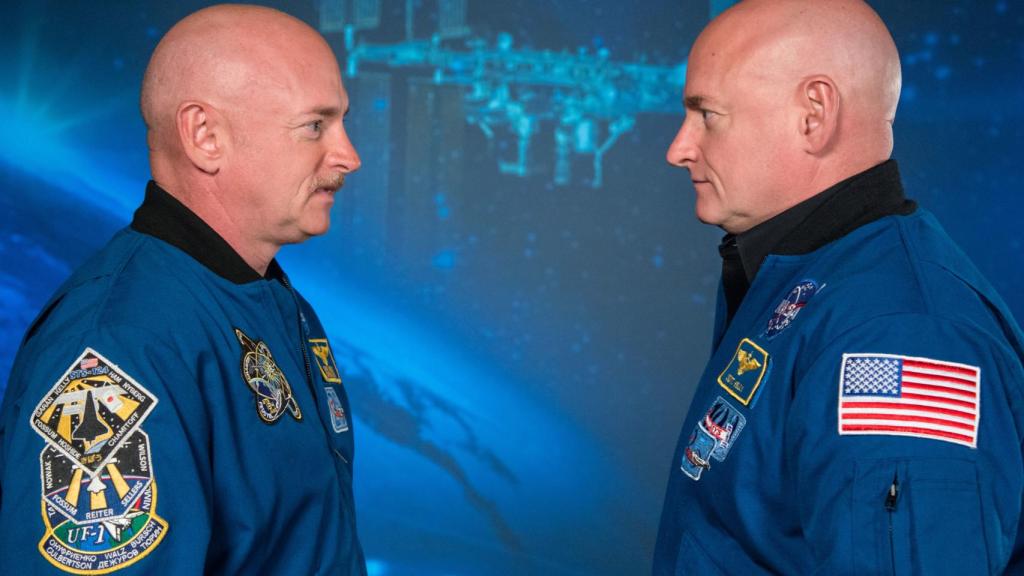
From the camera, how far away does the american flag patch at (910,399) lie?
1.08 metres

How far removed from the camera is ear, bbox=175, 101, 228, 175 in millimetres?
1387

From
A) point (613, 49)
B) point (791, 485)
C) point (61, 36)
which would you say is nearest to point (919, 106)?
point (613, 49)

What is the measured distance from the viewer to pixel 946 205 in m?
3.66

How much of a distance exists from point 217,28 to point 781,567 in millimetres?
1040

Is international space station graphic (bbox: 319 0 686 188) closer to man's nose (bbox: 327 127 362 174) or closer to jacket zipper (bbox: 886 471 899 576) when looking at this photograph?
man's nose (bbox: 327 127 362 174)

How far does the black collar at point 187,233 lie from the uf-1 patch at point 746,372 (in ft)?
2.22

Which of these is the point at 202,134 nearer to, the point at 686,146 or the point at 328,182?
the point at 328,182

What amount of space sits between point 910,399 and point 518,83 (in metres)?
2.75

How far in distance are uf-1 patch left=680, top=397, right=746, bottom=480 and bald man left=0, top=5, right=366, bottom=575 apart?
1.67 feet

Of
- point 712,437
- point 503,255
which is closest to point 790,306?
point 712,437

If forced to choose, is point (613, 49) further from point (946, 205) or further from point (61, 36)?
point (61, 36)

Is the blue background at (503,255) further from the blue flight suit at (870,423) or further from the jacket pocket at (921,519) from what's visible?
the jacket pocket at (921,519)

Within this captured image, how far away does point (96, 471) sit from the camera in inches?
44.2

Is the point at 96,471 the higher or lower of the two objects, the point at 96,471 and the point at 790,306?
the lower
